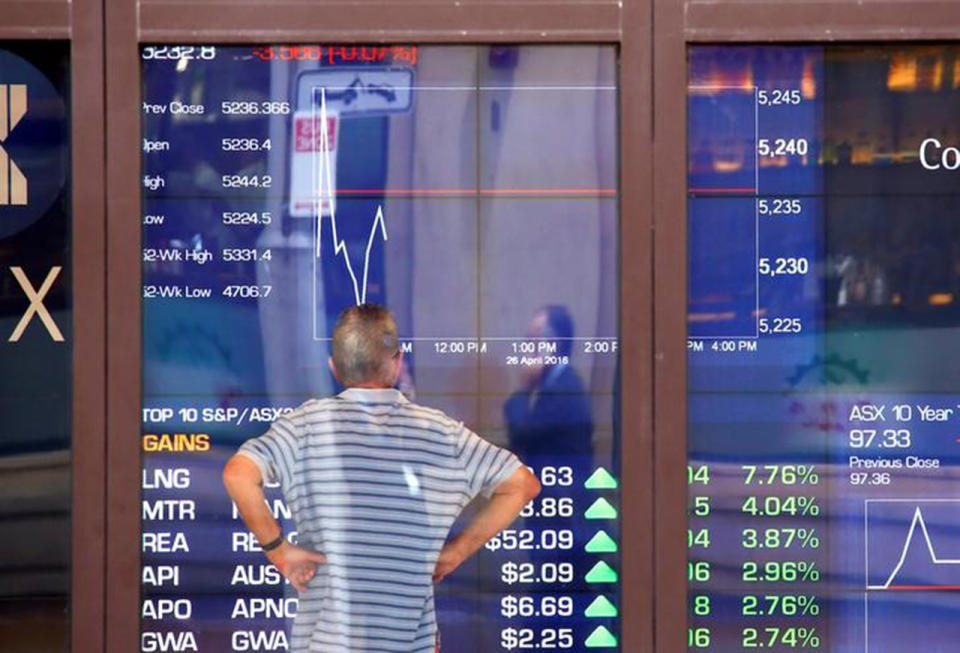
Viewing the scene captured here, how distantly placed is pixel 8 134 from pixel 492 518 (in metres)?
2.33

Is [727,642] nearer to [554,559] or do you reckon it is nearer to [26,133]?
[554,559]

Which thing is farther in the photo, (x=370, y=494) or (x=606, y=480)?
(x=606, y=480)

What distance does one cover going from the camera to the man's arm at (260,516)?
245 inches

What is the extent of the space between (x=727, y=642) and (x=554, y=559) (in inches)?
29.0

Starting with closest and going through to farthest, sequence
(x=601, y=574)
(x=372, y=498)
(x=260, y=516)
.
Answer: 1. (x=372, y=498)
2. (x=260, y=516)
3. (x=601, y=574)

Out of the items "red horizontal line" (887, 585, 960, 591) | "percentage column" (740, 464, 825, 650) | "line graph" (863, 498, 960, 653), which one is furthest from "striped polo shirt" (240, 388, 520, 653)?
"red horizontal line" (887, 585, 960, 591)

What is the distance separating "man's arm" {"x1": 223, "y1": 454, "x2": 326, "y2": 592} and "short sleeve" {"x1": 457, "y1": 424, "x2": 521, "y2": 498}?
67 cm

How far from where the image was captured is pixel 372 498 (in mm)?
6137

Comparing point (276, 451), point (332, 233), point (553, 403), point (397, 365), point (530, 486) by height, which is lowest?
point (530, 486)

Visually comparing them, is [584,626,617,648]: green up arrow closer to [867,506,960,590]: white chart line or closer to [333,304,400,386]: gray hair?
[867,506,960,590]: white chart line

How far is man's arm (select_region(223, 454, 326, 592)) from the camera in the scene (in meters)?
6.23

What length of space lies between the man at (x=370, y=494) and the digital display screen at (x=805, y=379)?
0.83 meters

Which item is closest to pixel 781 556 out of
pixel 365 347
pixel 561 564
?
pixel 561 564

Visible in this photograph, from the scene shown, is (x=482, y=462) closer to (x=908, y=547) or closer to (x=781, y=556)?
(x=781, y=556)
